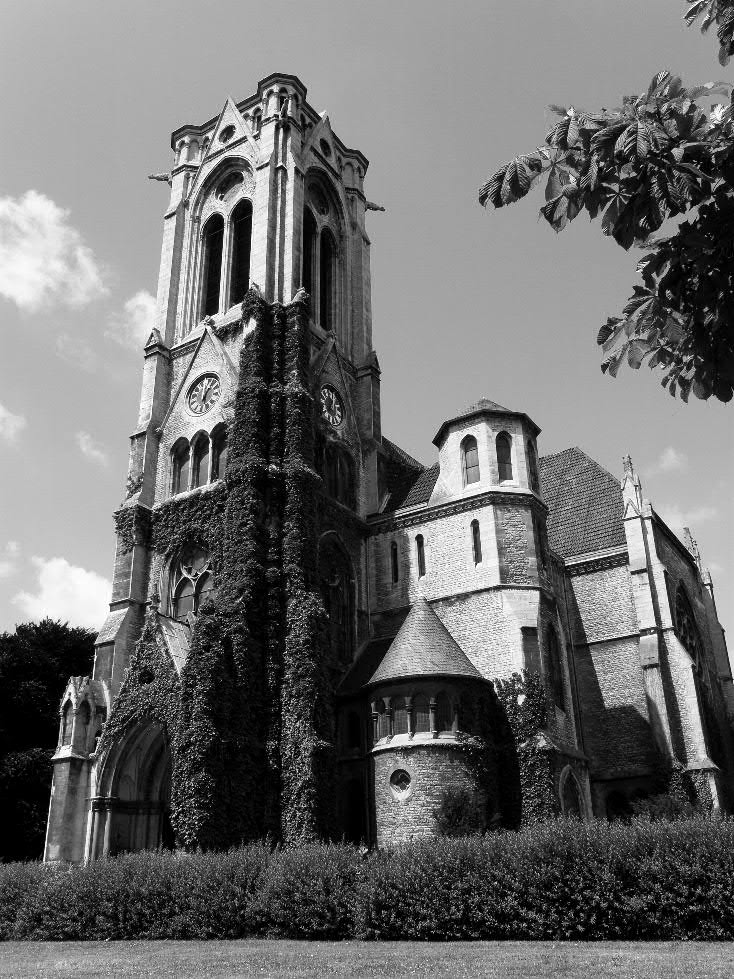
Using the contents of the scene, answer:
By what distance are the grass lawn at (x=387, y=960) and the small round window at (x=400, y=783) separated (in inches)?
416

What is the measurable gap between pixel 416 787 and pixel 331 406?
18407 mm

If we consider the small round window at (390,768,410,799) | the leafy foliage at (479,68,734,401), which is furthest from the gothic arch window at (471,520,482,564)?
the leafy foliage at (479,68,734,401)

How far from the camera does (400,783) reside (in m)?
29.7

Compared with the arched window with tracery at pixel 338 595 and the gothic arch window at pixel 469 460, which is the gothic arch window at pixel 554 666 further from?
the arched window with tracery at pixel 338 595

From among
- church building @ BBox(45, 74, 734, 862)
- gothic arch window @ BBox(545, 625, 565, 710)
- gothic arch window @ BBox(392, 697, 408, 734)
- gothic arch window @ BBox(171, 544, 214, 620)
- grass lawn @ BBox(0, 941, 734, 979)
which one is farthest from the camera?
gothic arch window @ BBox(171, 544, 214, 620)

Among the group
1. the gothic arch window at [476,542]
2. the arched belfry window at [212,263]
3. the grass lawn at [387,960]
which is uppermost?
the arched belfry window at [212,263]

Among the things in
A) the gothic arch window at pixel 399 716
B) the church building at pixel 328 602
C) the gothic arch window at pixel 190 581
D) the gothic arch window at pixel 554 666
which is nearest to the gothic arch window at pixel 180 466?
the church building at pixel 328 602

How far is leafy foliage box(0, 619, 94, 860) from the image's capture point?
41.2 meters

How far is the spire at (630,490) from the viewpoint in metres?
38.7

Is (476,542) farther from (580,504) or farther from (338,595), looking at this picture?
(580,504)

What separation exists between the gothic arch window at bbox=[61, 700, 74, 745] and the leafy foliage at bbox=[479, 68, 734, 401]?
2979 centimetres

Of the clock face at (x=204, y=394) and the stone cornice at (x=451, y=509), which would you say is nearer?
the stone cornice at (x=451, y=509)

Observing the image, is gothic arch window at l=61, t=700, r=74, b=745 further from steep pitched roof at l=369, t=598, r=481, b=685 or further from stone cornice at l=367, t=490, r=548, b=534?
stone cornice at l=367, t=490, r=548, b=534

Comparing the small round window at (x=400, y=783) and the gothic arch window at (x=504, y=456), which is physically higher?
the gothic arch window at (x=504, y=456)
